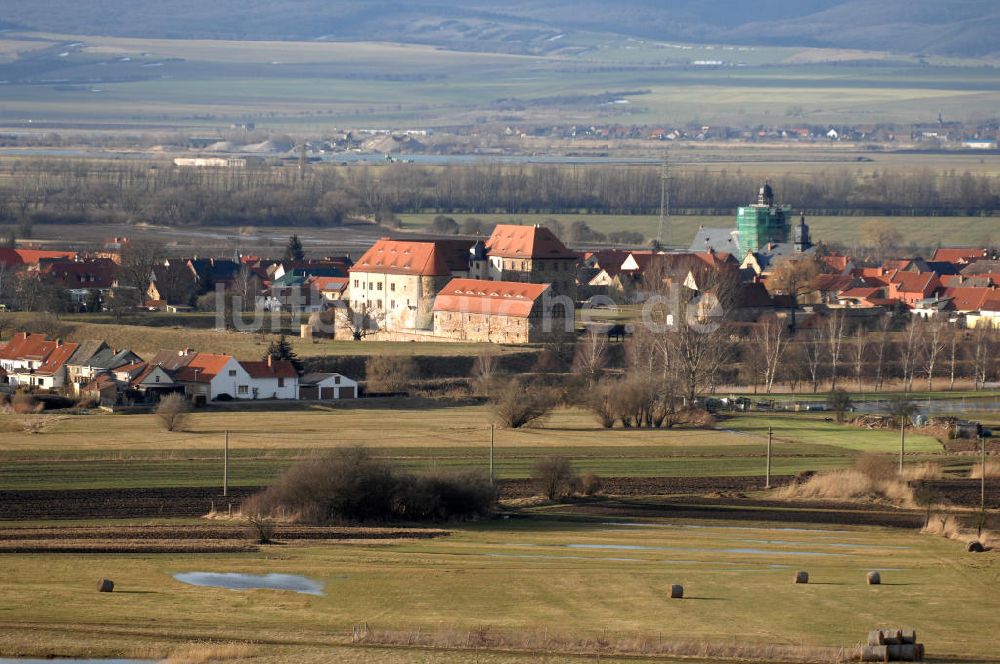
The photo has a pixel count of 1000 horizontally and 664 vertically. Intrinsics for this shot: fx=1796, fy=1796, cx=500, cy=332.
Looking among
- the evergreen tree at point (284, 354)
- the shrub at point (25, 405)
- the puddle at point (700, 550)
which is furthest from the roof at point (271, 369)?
the puddle at point (700, 550)

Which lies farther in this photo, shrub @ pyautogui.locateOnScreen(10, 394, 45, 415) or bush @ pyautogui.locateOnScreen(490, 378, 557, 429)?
shrub @ pyautogui.locateOnScreen(10, 394, 45, 415)

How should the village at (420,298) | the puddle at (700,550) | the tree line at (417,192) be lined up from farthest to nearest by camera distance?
the tree line at (417,192) < the village at (420,298) < the puddle at (700,550)

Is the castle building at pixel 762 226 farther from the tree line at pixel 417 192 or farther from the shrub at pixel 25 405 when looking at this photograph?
the shrub at pixel 25 405

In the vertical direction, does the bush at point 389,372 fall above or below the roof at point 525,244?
below

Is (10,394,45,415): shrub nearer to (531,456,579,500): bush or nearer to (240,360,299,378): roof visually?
(240,360,299,378): roof

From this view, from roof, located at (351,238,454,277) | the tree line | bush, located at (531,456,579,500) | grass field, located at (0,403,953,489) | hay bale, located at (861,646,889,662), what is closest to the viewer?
hay bale, located at (861,646,889,662)

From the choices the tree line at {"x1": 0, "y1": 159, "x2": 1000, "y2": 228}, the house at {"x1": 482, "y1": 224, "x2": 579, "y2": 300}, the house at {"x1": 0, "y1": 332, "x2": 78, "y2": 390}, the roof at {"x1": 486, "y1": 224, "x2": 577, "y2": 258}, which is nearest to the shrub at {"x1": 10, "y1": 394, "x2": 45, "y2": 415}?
the house at {"x1": 0, "y1": 332, "x2": 78, "y2": 390}

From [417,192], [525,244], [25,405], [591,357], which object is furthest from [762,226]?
[25,405]
